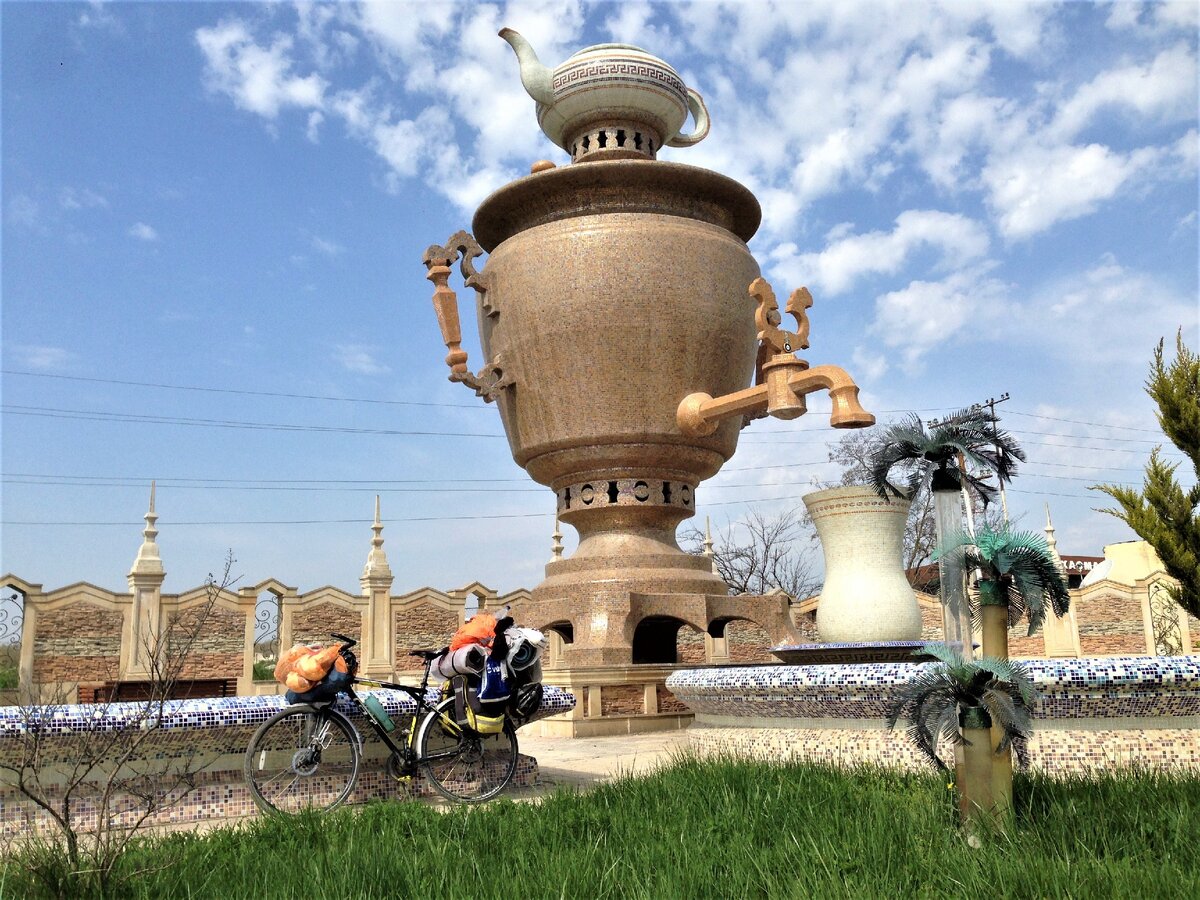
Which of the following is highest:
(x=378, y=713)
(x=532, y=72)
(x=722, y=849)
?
(x=532, y=72)

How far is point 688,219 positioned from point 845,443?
880 inches

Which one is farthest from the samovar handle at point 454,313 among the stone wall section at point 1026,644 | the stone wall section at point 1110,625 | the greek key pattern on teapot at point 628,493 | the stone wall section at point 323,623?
the stone wall section at point 1110,625

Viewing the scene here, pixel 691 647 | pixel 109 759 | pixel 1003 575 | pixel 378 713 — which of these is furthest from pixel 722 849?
pixel 691 647

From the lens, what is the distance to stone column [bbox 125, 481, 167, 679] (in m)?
14.8

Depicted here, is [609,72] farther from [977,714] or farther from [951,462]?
[977,714]

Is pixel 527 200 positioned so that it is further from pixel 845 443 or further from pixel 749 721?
pixel 845 443

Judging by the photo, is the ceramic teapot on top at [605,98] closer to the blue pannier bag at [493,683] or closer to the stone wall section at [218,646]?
the blue pannier bag at [493,683]

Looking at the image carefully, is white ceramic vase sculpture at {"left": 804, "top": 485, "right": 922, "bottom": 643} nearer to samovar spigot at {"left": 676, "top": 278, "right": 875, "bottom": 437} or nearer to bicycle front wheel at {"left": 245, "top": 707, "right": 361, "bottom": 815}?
samovar spigot at {"left": 676, "top": 278, "right": 875, "bottom": 437}

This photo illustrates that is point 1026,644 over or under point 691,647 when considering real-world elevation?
under

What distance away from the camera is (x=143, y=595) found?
49.3 feet

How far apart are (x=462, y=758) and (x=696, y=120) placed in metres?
9.88

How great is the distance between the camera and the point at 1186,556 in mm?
9906

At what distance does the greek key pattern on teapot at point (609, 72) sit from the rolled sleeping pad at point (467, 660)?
26.6ft

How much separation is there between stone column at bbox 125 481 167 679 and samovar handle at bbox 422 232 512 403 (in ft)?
22.4
